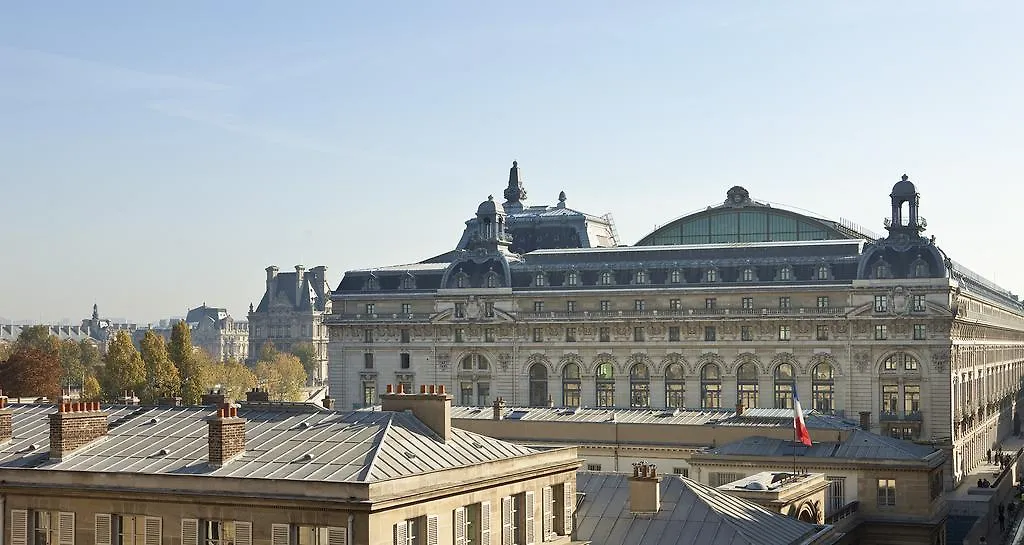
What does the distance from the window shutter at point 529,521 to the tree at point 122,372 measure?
119793 mm

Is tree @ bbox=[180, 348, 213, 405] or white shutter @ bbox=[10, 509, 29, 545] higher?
white shutter @ bbox=[10, 509, 29, 545]

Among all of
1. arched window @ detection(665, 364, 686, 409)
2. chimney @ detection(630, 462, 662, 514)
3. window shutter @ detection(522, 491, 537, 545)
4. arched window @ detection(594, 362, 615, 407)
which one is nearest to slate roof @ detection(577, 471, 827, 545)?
chimney @ detection(630, 462, 662, 514)

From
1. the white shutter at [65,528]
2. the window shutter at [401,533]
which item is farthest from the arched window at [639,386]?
the window shutter at [401,533]

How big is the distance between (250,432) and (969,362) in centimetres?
12174

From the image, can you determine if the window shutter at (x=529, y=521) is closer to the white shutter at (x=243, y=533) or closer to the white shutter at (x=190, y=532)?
the white shutter at (x=243, y=533)

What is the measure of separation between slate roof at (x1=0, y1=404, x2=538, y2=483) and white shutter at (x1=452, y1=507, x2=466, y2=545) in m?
1.26

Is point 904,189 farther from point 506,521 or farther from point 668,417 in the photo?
point 506,521

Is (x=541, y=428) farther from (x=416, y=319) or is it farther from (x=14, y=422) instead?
(x=416, y=319)

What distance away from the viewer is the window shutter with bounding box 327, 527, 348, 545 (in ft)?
114

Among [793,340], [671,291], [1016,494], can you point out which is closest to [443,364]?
[671,291]

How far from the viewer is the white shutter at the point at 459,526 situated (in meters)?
38.0

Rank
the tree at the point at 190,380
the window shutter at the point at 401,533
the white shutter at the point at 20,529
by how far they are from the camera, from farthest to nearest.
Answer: the tree at the point at 190,380 < the white shutter at the point at 20,529 < the window shutter at the point at 401,533

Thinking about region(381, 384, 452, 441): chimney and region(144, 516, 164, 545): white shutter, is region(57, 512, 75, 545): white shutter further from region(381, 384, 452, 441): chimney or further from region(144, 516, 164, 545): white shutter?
region(381, 384, 452, 441): chimney

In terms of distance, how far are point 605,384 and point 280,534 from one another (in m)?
118
